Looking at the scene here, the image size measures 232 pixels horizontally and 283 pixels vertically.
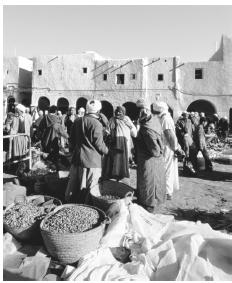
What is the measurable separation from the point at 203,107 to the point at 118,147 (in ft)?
66.0

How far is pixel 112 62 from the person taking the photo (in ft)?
78.9

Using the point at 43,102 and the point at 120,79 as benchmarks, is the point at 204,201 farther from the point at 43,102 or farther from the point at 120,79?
the point at 43,102

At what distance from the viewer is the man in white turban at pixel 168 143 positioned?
4957 mm

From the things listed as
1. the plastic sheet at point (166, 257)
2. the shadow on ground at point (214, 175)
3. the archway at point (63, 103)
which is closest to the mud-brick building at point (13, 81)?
the archway at point (63, 103)

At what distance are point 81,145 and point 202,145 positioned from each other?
4.64 m

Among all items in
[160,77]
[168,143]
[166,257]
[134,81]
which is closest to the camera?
[166,257]

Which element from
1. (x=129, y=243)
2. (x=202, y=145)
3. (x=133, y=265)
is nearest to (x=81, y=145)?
(x=129, y=243)

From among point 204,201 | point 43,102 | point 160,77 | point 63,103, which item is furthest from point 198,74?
point 204,201

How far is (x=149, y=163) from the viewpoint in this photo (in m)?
4.34

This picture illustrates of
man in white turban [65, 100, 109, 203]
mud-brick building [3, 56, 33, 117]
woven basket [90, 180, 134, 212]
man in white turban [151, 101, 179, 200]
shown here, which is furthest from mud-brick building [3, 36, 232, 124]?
man in white turban [65, 100, 109, 203]

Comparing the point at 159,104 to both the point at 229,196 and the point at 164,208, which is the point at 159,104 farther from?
the point at 229,196

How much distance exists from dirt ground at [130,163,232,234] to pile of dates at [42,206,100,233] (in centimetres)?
173

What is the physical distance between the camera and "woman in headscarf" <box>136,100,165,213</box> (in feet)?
13.9

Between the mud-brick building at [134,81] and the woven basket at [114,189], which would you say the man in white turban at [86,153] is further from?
the mud-brick building at [134,81]
